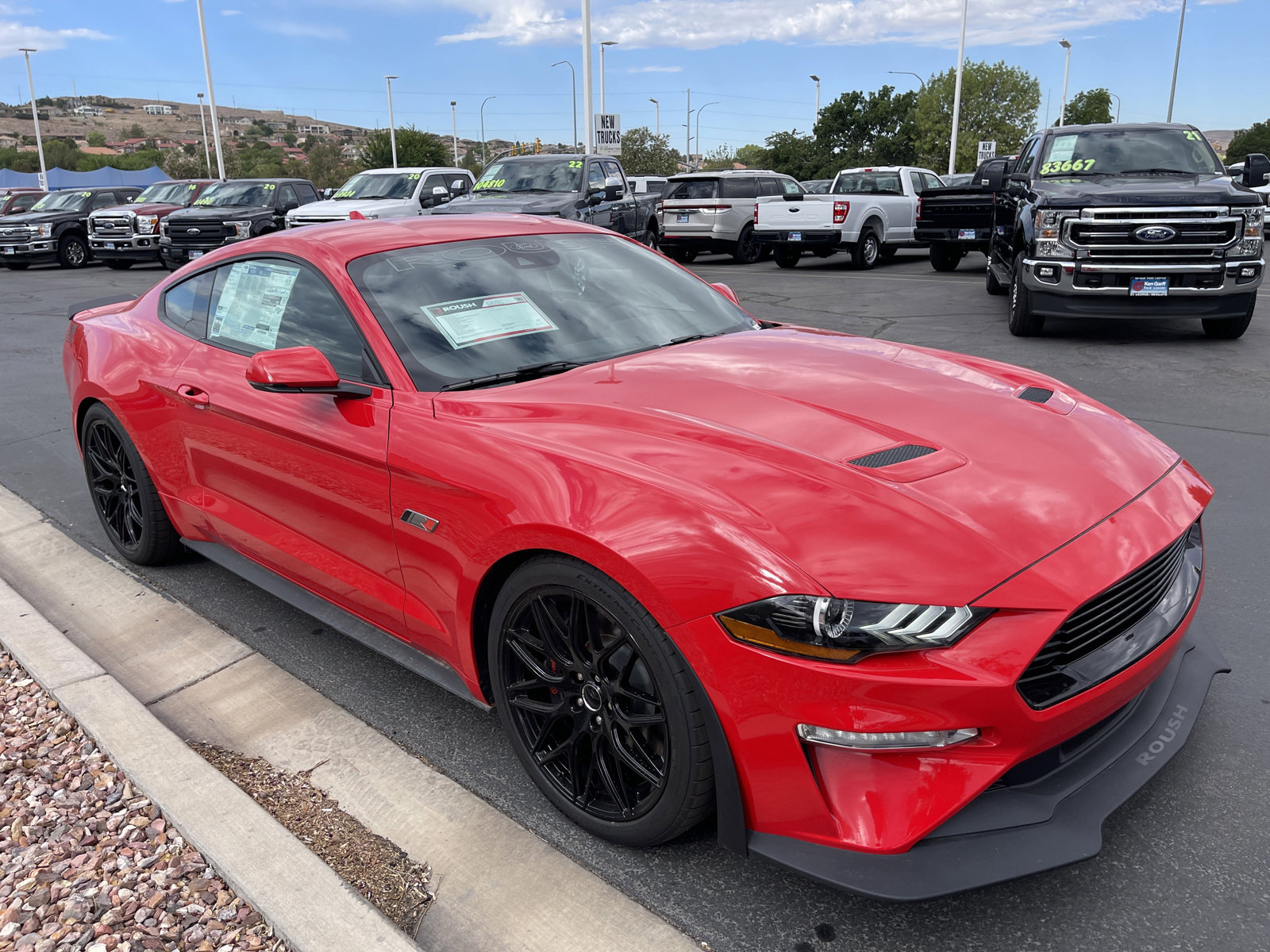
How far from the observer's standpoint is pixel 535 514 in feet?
7.97

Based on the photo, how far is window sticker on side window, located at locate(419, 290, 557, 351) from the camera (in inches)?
125

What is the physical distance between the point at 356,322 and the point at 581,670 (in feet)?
4.69

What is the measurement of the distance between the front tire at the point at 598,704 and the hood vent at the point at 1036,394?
1489 millimetres

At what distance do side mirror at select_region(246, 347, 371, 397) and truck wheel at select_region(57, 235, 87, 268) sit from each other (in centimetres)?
2450

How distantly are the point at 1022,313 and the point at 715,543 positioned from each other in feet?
28.8

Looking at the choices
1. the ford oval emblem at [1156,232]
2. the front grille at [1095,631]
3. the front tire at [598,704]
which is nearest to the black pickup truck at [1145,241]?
the ford oval emblem at [1156,232]

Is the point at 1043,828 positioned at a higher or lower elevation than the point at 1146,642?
lower

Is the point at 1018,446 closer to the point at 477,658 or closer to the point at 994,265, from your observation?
the point at 477,658

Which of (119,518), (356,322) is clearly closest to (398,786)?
(356,322)

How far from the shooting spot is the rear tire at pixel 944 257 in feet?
56.1

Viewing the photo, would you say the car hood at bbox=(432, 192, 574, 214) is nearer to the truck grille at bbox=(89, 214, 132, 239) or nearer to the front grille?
the truck grille at bbox=(89, 214, 132, 239)

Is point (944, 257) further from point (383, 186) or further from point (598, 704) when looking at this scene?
point (598, 704)

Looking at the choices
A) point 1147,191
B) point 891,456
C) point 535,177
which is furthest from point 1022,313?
point 535,177

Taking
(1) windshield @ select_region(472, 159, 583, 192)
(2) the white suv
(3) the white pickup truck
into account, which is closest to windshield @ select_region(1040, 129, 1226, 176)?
(3) the white pickup truck
